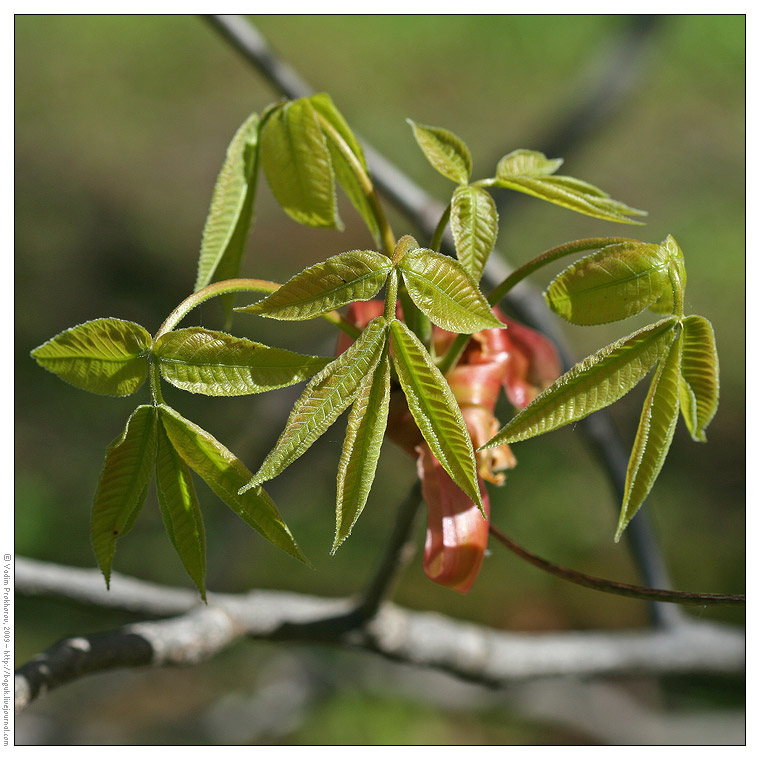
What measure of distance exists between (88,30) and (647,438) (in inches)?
147

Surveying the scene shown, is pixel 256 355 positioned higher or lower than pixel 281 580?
higher

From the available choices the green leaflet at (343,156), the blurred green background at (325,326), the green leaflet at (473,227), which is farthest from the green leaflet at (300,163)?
the blurred green background at (325,326)

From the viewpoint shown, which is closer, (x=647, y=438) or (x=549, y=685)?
(x=647, y=438)

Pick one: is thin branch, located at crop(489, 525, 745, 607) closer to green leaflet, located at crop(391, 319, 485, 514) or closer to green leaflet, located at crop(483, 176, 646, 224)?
green leaflet, located at crop(391, 319, 485, 514)

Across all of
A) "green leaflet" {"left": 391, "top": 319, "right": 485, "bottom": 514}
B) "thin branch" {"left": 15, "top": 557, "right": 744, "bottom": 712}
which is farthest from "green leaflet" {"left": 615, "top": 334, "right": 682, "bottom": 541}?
"thin branch" {"left": 15, "top": 557, "right": 744, "bottom": 712}

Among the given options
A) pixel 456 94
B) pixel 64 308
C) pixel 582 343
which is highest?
pixel 456 94

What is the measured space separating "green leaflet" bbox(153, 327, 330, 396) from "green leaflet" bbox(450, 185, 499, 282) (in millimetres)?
147

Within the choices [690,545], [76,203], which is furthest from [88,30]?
[690,545]

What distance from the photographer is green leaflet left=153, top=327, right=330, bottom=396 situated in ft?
1.76

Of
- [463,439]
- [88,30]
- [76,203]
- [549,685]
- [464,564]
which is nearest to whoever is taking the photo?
[463,439]

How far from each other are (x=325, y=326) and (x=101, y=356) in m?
1.50

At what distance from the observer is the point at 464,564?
654mm

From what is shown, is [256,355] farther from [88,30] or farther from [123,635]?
[88,30]

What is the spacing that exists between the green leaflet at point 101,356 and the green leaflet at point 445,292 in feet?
0.64
